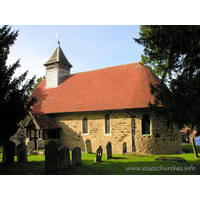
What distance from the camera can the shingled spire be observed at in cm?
2308

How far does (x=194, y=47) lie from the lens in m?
8.30

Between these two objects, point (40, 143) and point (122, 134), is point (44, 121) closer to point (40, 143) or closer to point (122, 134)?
point (40, 143)

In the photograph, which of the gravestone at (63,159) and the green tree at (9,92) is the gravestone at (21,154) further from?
the gravestone at (63,159)

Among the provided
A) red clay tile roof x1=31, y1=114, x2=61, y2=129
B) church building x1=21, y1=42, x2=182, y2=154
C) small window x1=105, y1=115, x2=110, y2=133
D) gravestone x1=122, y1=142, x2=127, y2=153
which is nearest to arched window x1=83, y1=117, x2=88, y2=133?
church building x1=21, y1=42, x2=182, y2=154

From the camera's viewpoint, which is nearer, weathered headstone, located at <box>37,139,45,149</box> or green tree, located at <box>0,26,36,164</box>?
green tree, located at <box>0,26,36,164</box>

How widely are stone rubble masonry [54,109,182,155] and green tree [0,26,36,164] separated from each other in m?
8.27

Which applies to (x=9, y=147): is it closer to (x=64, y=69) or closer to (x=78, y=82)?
(x=78, y=82)

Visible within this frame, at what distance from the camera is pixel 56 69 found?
23500 mm

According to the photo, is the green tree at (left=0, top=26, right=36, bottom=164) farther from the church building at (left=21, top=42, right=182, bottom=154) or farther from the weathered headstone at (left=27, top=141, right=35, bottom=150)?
the church building at (left=21, top=42, right=182, bottom=154)

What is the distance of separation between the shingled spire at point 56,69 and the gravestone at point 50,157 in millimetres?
15436

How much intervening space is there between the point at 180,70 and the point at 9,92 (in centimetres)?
932

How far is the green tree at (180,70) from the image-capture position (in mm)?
8312

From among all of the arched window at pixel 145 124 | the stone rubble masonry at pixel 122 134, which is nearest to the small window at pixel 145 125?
the arched window at pixel 145 124

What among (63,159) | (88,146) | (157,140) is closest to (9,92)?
(63,159)
